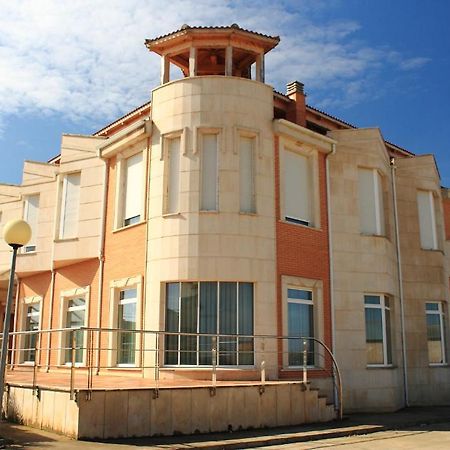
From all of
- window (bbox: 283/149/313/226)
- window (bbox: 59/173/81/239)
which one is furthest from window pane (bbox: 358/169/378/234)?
window (bbox: 59/173/81/239)

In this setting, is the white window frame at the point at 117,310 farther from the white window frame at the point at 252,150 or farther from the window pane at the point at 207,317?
the white window frame at the point at 252,150

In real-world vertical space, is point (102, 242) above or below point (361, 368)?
above

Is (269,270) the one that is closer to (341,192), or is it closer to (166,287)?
(166,287)

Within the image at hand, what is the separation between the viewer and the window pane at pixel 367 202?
749 inches

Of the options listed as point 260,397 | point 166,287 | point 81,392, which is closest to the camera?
point 81,392

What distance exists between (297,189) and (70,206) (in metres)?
7.83

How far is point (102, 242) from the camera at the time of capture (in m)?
18.5

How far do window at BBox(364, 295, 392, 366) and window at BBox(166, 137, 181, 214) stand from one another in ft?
21.4

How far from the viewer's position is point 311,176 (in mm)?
17875

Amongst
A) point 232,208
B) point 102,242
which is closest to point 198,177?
point 232,208

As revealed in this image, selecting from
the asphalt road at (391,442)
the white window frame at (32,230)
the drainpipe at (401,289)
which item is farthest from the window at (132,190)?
the drainpipe at (401,289)

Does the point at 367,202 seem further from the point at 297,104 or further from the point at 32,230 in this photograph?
the point at 32,230

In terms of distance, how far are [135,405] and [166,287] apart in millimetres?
4562

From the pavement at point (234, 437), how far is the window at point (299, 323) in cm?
197
